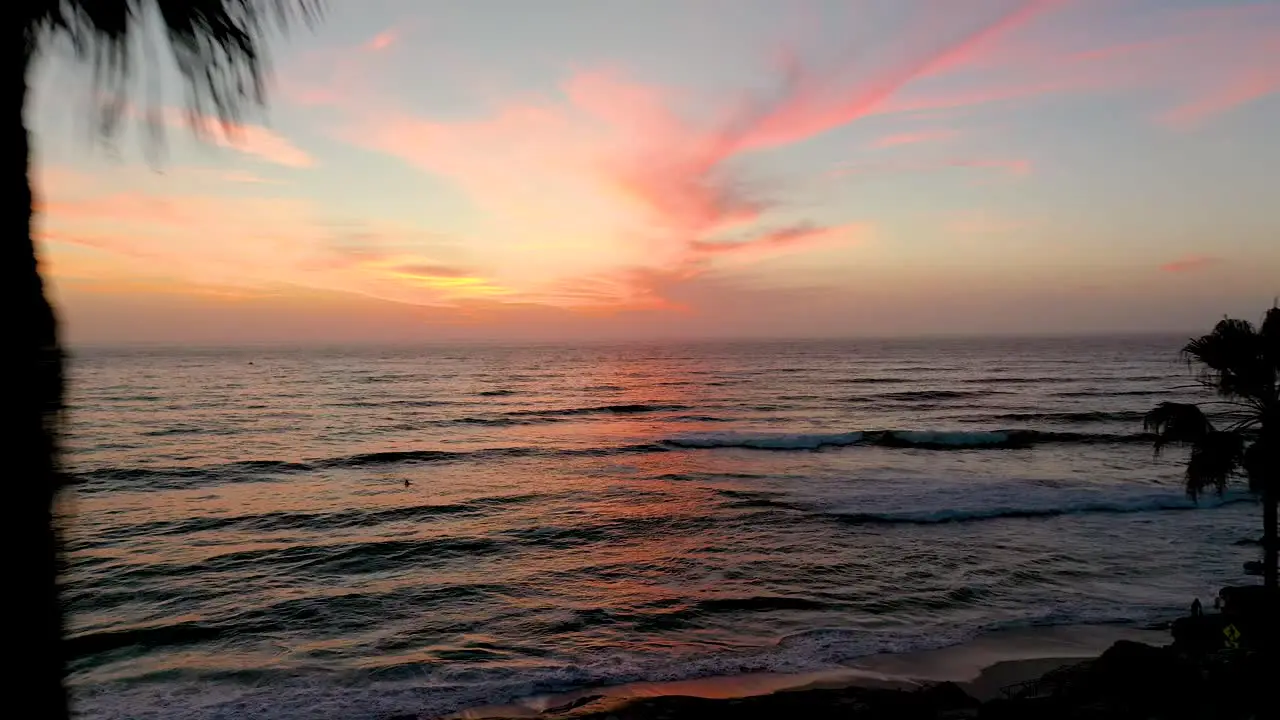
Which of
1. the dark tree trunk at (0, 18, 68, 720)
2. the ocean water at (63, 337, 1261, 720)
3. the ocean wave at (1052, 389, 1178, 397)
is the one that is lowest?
the ocean water at (63, 337, 1261, 720)

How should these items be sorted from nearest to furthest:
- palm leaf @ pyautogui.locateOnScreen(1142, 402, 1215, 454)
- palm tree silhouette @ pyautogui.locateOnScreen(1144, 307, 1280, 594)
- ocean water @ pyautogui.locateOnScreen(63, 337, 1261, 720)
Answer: palm tree silhouette @ pyautogui.locateOnScreen(1144, 307, 1280, 594) < palm leaf @ pyautogui.locateOnScreen(1142, 402, 1215, 454) < ocean water @ pyautogui.locateOnScreen(63, 337, 1261, 720)

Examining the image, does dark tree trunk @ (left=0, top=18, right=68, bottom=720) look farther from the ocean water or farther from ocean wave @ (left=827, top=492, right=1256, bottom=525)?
ocean wave @ (left=827, top=492, right=1256, bottom=525)

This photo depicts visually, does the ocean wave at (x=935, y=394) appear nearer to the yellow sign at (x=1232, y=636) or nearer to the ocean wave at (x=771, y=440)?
the ocean wave at (x=771, y=440)

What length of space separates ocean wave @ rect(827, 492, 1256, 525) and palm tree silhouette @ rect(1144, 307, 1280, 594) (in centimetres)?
1171

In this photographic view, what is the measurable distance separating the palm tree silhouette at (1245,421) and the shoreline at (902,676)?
3.42 meters

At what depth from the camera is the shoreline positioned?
10.9 meters

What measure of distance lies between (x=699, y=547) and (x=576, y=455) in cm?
1740

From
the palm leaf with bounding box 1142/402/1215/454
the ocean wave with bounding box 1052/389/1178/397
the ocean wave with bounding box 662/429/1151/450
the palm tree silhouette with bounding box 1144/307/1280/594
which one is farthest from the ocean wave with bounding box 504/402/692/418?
the palm tree silhouette with bounding box 1144/307/1280/594

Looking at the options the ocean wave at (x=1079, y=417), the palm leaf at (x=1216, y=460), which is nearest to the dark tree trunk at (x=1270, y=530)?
the palm leaf at (x=1216, y=460)

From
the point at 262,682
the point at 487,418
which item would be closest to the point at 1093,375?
the point at 487,418

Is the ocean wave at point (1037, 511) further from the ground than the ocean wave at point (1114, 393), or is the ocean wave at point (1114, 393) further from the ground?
the ocean wave at point (1114, 393)

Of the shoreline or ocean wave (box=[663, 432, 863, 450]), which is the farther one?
ocean wave (box=[663, 432, 863, 450])

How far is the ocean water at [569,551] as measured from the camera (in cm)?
1270

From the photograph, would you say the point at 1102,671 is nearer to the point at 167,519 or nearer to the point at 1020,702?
the point at 1020,702
